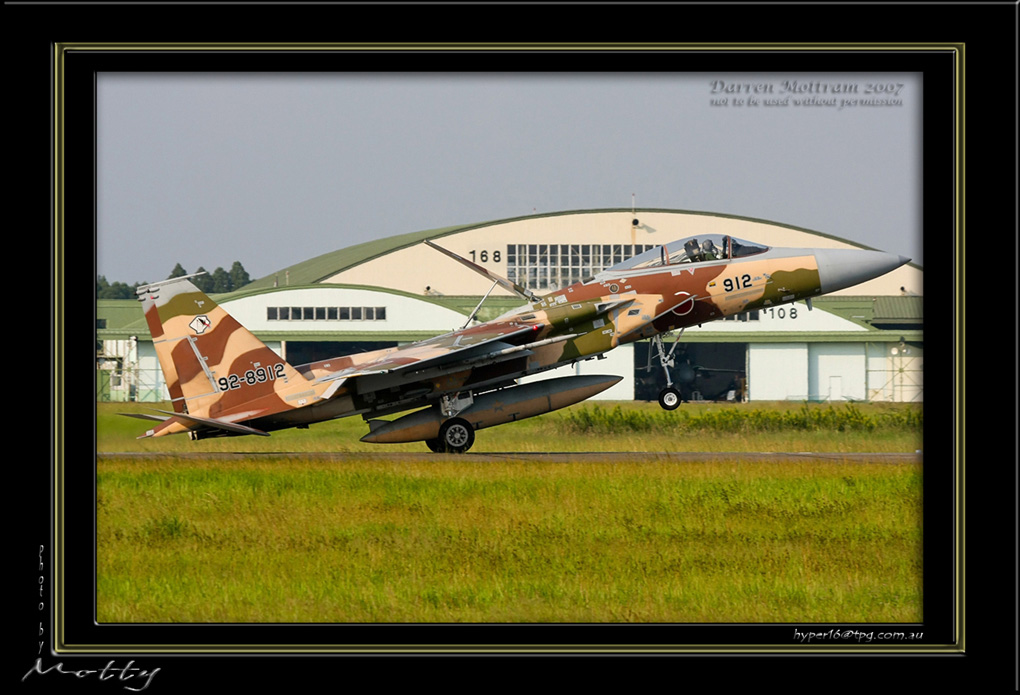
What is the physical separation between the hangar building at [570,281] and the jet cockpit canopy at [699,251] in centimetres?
1906

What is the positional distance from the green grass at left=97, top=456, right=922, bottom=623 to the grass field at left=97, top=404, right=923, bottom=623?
1.2 inches

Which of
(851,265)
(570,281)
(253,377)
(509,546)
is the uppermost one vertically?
(570,281)

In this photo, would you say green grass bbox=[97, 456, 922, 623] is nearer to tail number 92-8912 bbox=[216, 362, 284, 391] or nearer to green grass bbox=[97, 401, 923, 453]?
tail number 92-8912 bbox=[216, 362, 284, 391]

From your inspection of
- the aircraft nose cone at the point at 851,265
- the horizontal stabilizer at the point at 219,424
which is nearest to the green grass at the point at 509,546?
the horizontal stabilizer at the point at 219,424

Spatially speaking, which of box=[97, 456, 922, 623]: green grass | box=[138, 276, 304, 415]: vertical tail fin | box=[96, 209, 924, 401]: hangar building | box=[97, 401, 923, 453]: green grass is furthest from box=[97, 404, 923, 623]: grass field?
box=[96, 209, 924, 401]: hangar building

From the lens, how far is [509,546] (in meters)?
12.0

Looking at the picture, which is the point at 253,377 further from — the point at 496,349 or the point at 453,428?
the point at 496,349

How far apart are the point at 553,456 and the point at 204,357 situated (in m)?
7.36

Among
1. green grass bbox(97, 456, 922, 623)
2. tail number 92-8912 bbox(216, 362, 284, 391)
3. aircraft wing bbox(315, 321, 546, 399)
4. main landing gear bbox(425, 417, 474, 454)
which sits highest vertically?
aircraft wing bbox(315, 321, 546, 399)

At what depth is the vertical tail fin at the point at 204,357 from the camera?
777 inches

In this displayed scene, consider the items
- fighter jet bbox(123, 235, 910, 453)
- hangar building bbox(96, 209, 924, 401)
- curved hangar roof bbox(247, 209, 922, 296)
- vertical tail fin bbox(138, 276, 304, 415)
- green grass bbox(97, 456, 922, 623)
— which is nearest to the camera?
green grass bbox(97, 456, 922, 623)

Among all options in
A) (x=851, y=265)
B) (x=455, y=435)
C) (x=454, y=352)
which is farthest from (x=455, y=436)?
(x=851, y=265)

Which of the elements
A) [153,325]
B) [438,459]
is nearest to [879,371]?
[438,459]

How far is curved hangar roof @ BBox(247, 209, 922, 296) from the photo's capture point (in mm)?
44375
